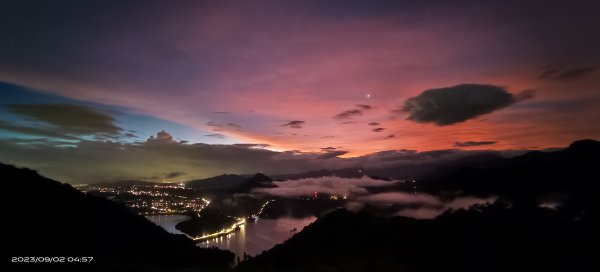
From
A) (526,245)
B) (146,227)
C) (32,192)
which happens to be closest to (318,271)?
(32,192)

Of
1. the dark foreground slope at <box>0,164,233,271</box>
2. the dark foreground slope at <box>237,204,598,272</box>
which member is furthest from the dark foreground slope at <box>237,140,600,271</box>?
the dark foreground slope at <box>0,164,233,271</box>

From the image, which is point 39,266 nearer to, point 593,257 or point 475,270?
point 475,270

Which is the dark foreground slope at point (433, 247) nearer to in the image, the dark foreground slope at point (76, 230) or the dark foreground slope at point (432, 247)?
the dark foreground slope at point (432, 247)

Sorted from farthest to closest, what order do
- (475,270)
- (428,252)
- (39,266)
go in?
(428,252)
(475,270)
(39,266)

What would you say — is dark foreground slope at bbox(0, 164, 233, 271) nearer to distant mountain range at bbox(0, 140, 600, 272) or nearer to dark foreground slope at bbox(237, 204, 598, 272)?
distant mountain range at bbox(0, 140, 600, 272)

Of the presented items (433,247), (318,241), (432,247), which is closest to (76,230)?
(318,241)

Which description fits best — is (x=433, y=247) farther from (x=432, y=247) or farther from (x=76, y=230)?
(x=76, y=230)

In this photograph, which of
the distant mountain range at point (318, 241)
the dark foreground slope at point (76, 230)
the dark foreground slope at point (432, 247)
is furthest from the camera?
the dark foreground slope at point (432, 247)

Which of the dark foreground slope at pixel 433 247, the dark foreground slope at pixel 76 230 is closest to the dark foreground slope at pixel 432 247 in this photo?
the dark foreground slope at pixel 433 247
